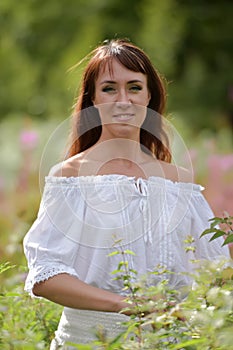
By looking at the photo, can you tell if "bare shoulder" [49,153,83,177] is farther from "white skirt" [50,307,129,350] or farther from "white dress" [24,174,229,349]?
"white skirt" [50,307,129,350]

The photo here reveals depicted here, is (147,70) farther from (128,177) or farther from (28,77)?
(28,77)

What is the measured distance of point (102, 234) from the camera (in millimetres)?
2979

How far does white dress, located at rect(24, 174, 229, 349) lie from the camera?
9.53 ft

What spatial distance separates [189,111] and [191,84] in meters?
0.61

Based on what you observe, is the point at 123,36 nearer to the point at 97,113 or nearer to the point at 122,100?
the point at 97,113

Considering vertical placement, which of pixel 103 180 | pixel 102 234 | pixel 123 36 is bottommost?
pixel 102 234

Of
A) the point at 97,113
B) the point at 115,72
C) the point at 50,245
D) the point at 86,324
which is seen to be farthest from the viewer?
the point at 97,113

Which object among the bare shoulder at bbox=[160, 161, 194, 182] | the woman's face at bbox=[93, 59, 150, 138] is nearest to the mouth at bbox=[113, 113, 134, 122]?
the woman's face at bbox=[93, 59, 150, 138]

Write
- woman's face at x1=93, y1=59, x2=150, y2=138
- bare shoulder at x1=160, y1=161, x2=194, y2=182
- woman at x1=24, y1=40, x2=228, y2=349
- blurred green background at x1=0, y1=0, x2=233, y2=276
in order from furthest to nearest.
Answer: blurred green background at x1=0, y1=0, x2=233, y2=276
bare shoulder at x1=160, y1=161, x2=194, y2=182
woman's face at x1=93, y1=59, x2=150, y2=138
woman at x1=24, y1=40, x2=228, y2=349

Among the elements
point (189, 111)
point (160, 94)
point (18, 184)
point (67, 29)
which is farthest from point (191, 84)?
point (160, 94)

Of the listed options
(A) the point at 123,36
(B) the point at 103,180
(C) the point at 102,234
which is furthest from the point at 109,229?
(A) the point at 123,36

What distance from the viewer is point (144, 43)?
14.8m

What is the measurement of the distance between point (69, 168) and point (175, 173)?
1.27 feet

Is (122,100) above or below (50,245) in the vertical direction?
above
